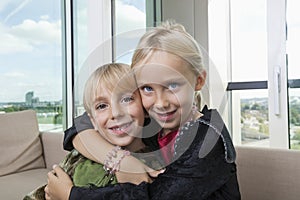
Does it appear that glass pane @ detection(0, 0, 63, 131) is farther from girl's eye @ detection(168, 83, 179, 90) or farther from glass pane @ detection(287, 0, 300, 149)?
girl's eye @ detection(168, 83, 179, 90)

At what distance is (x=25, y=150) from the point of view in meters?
2.12

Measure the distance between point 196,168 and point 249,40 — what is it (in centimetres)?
213

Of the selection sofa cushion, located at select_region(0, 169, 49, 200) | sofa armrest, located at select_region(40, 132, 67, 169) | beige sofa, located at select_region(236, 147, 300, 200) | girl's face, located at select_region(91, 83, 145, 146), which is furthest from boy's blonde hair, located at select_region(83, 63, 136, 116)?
sofa armrest, located at select_region(40, 132, 67, 169)

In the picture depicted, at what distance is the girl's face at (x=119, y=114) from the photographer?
0.80 m

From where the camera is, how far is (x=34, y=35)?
2.89 meters

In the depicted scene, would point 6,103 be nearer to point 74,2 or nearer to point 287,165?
point 74,2

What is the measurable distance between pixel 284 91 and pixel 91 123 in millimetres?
1710

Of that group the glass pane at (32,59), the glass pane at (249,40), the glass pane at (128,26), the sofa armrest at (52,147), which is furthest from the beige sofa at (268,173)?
the glass pane at (32,59)

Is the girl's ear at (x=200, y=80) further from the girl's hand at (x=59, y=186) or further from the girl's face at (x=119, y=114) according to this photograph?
the girl's hand at (x=59, y=186)

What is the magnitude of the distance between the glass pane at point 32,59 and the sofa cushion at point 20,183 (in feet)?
2.94

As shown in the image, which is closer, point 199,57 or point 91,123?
point 199,57

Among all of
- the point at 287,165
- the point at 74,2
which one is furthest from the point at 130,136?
the point at 74,2

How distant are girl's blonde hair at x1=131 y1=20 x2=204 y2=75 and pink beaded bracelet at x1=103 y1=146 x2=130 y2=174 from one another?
0.75 feet

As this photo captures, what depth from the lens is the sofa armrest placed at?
2.12 meters
